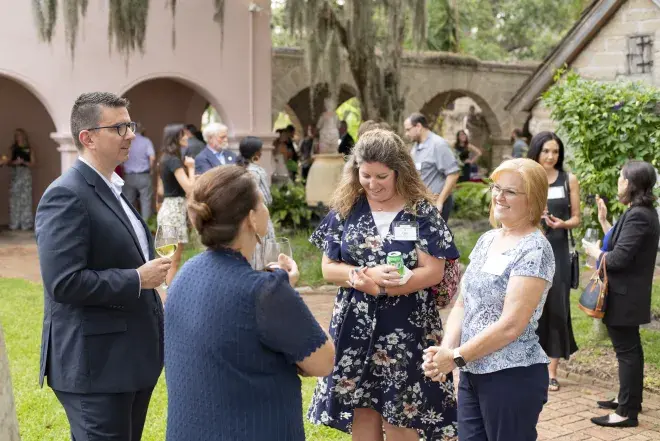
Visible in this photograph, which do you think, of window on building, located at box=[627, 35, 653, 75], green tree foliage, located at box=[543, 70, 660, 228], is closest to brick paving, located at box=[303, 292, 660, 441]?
green tree foliage, located at box=[543, 70, 660, 228]

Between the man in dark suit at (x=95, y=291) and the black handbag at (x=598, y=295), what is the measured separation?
10.3ft

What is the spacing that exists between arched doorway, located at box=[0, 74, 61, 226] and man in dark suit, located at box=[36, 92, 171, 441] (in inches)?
525

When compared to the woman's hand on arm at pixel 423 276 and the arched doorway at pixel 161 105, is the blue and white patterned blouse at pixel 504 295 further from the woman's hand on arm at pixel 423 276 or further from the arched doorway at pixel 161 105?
the arched doorway at pixel 161 105

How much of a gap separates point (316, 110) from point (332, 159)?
810 centimetres

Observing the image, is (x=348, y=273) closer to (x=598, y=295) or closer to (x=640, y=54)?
(x=598, y=295)

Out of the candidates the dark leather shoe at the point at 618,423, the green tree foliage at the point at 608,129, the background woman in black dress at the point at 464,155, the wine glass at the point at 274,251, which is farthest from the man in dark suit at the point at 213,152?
the background woman in black dress at the point at 464,155

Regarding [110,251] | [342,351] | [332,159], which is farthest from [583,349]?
[332,159]

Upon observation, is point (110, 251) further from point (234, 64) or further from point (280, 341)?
point (234, 64)

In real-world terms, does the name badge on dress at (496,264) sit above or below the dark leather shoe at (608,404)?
above

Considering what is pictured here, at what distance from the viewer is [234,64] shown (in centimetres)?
1422

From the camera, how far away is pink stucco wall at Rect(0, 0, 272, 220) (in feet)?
41.2

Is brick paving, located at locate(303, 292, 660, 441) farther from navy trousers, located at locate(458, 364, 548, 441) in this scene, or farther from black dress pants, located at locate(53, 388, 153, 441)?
→ black dress pants, located at locate(53, 388, 153, 441)

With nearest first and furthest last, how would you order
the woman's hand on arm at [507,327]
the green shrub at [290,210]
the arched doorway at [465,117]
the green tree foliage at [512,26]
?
the woman's hand on arm at [507,327]
the green shrub at [290,210]
the arched doorway at [465,117]
the green tree foliage at [512,26]

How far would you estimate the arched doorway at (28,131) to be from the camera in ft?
51.2
